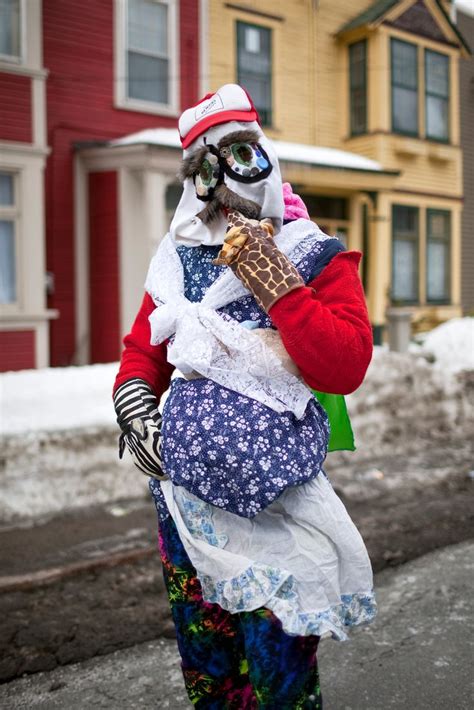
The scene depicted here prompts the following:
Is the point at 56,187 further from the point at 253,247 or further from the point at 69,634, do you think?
the point at 253,247

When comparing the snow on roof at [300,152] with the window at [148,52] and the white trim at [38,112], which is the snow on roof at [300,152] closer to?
the window at [148,52]

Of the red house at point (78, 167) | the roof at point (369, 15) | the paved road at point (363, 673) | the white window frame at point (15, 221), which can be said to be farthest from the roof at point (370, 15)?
the paved road at point (363, 673)

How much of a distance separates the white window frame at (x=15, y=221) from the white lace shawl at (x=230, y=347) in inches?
341

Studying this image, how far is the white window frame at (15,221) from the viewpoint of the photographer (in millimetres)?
10320

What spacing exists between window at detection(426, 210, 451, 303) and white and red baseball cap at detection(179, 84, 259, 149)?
14.8m

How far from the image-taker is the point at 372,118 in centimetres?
1495

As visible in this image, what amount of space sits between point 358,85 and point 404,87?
1016 mm

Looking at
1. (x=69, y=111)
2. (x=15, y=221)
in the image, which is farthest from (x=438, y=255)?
(x=15, y=221)

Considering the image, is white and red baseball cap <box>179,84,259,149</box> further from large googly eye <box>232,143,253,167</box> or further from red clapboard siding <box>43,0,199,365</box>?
red clapboard siding <box>43,0,199,365</box>

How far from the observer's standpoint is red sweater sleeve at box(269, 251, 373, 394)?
190 centimetres

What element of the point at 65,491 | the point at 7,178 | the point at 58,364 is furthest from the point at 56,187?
the point at 65,491

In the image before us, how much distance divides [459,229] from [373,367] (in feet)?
32.3

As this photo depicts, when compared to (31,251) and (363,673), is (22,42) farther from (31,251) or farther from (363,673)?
(363,673)

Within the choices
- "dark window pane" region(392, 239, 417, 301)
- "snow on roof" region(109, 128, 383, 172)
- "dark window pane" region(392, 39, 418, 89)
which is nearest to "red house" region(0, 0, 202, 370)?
"snow on roof" region(109, 128, 383, 172)
